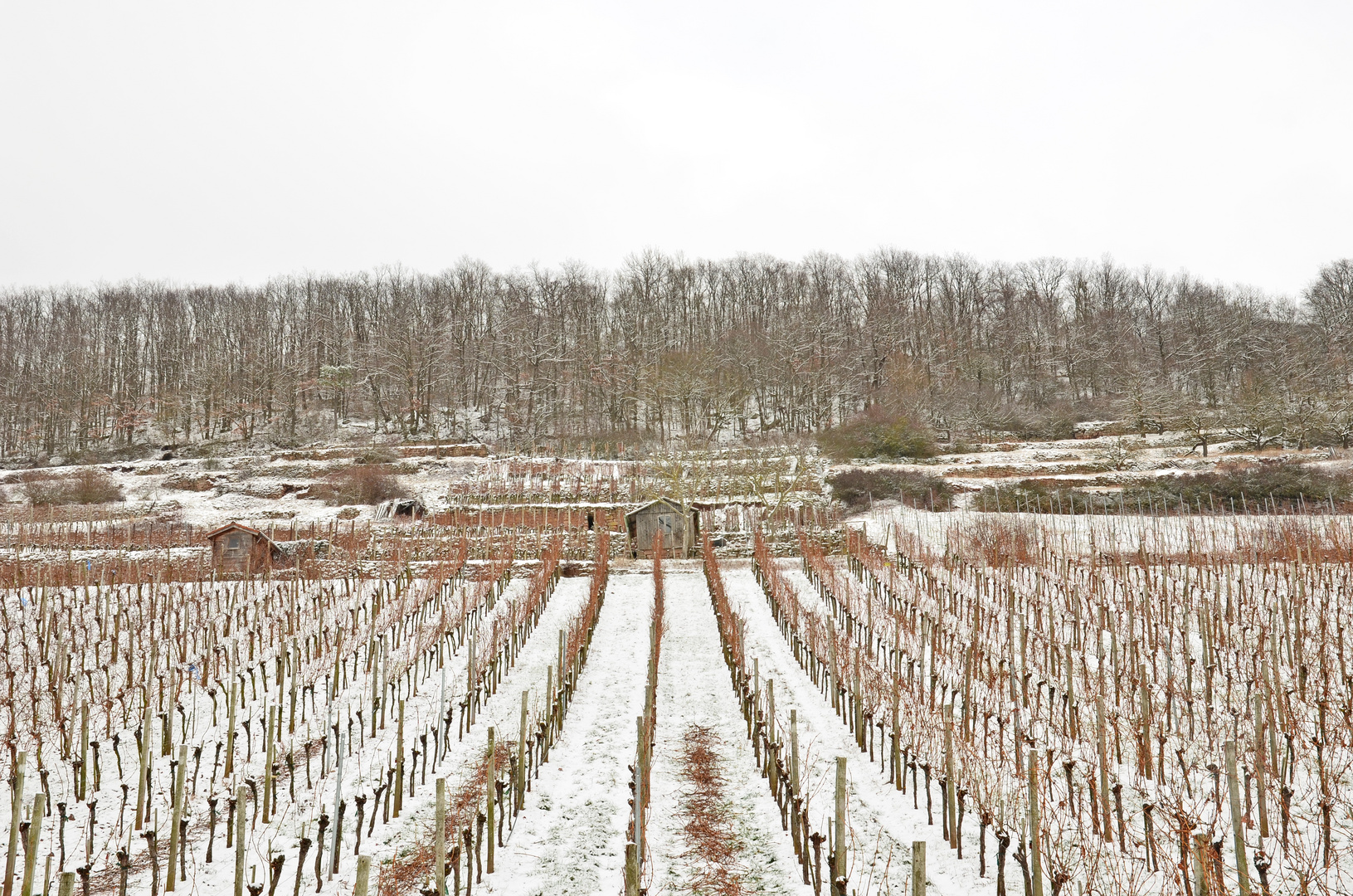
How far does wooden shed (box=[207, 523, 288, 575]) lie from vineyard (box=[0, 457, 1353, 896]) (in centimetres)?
295

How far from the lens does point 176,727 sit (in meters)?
8.47

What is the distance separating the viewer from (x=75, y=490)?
32250 millimetres

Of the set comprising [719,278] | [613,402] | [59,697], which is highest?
[719,278]

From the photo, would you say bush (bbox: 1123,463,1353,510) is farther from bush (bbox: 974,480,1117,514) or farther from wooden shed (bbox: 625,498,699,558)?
wooden shed (bbox: 625,498,699,558)

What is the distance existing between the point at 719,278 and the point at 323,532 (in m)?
45.2

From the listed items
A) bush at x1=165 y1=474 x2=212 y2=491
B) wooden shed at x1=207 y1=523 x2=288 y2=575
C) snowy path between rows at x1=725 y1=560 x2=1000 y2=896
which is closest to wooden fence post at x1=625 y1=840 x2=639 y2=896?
snowy path between rows at x1=725 y1=560 x2=1000 y2=896

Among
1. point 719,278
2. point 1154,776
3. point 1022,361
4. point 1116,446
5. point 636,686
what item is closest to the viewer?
point 1154,776

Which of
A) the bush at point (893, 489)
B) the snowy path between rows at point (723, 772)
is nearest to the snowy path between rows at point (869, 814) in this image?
the snowy path between rows at point (723, 772)

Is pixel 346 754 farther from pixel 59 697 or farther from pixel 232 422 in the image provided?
pixel 232 422

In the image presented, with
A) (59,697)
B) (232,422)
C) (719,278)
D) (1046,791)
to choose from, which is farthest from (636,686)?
(719,278)

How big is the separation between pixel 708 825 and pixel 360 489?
97.9ft

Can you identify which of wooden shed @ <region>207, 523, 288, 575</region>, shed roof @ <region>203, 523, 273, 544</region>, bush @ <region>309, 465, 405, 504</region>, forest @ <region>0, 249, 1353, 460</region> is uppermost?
forest @ <region>0, 249, 1353, 460</region>

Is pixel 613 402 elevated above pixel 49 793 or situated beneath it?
elevated above

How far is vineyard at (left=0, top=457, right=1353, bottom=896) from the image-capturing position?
5309 millimetres
